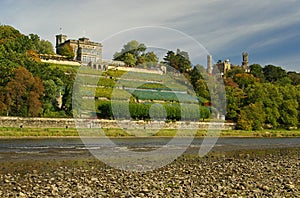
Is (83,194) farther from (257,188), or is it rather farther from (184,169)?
(184,169)

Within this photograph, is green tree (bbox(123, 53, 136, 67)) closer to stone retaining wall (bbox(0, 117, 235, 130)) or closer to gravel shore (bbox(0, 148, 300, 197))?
stone retaining wall (bbox(0, 117, 235, 130))

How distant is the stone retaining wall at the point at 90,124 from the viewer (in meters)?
53.1

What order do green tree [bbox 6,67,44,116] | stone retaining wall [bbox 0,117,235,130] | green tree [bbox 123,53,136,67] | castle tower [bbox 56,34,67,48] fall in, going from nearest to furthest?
stone retaining wall [bbox 0,117,235,130] → green tree [bbox 6,67,44,116] → green tree [bbox 123,53,136,67] → castle tower [bbox 56,34,67,48]

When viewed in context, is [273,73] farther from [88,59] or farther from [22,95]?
[22,95]

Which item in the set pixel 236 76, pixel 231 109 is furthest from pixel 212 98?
pixel 236 76

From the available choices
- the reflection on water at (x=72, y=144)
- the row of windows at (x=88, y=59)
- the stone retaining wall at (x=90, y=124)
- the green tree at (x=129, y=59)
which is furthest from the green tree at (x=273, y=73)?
the reflection on water at (x=72, y=144)

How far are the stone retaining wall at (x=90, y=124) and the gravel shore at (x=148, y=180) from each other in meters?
29.9

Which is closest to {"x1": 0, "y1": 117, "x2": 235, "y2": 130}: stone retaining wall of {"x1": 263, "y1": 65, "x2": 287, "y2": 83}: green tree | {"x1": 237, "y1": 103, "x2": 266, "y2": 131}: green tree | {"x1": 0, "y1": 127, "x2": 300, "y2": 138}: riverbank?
{"x1": 0, "y1": 127, "x2": 300, "y2": 138}: riverbank

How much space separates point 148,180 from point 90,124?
135ft

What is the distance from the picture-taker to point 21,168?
71.7ft

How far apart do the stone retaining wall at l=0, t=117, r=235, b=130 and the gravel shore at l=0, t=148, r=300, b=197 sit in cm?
2990

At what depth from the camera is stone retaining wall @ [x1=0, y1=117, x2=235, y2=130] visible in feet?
174

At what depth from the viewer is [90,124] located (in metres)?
58.4

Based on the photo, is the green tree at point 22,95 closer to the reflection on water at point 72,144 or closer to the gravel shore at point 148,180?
the reflection on water at point 72,144
